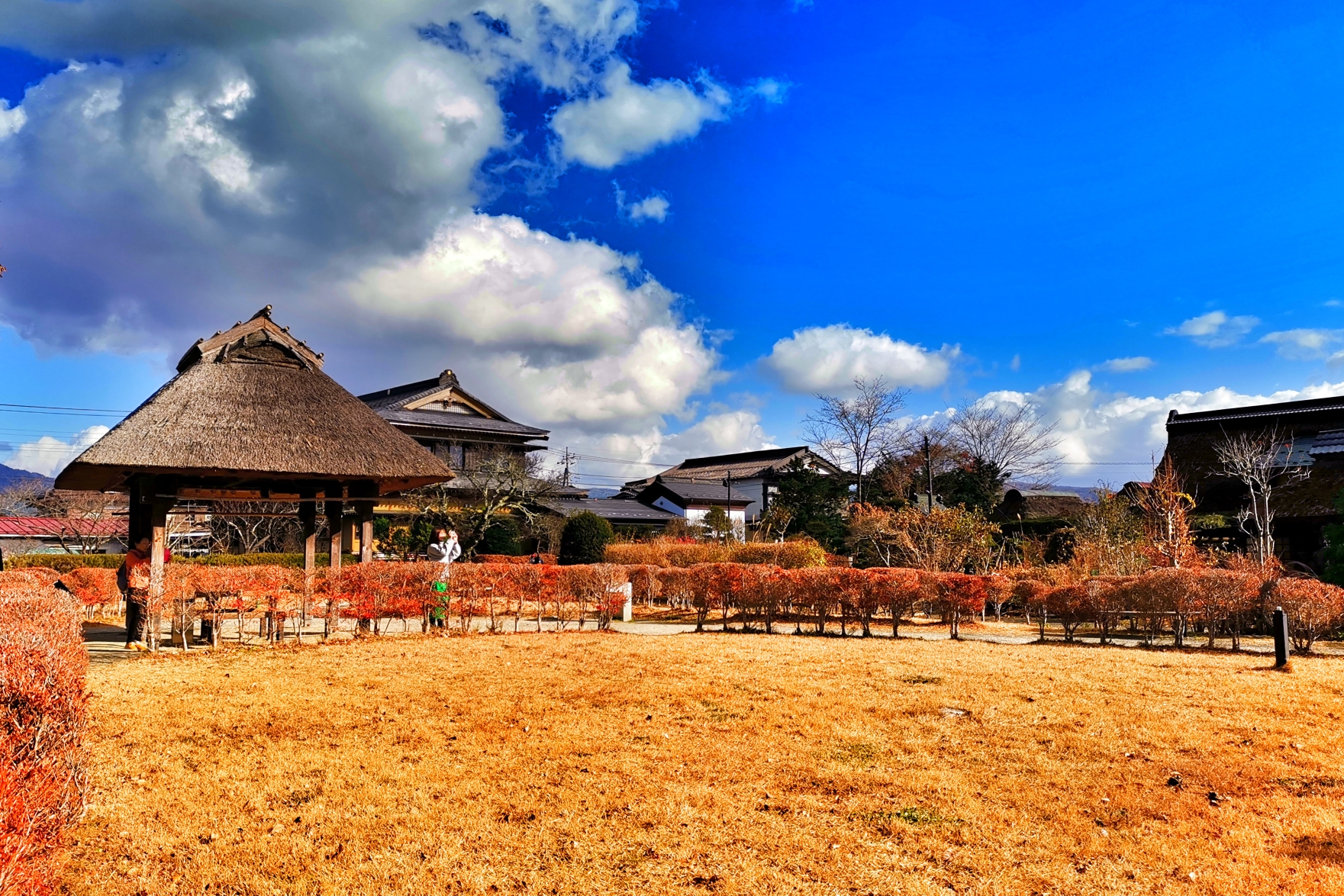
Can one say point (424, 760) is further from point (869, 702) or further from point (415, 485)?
point (415, 485)

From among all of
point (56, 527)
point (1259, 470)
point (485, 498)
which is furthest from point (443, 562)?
point (56, 527)

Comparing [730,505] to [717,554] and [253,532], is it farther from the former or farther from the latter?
[253,532]

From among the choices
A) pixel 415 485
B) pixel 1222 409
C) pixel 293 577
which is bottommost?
pixel 293 577

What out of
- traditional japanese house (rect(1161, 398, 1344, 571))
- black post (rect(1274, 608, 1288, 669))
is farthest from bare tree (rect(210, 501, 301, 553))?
traditional japanese house (rect(1161, 398, 1344, 571))

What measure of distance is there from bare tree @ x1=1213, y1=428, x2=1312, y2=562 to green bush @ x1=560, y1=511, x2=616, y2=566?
18.1m

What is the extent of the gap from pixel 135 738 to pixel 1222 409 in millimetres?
34125

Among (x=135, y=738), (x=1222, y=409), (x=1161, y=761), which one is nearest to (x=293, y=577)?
(x=135, y=738)

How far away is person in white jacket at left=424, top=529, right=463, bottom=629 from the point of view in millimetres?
13867

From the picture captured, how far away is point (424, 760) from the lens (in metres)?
6.04

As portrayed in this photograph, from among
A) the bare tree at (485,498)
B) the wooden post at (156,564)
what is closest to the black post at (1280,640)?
the wooden post at (156,564)

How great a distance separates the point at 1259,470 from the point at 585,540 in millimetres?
20115

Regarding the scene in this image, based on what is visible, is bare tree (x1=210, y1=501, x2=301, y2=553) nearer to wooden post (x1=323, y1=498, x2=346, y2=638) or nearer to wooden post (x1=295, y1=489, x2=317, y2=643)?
wooden post (x1=323, y1=498, x2=346, y2=638)

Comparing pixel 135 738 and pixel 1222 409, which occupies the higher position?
pixel 1222 409

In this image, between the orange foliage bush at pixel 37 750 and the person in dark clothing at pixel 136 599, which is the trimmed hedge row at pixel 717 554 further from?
the orange foliage bush at pixel 37 750
